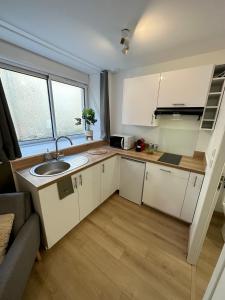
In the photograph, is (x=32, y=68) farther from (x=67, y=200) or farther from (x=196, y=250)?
(x=196, y=250)

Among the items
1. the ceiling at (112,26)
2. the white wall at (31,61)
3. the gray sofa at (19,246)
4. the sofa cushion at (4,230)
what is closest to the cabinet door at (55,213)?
the gray sofa at (19,246)

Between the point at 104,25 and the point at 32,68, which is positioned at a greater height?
the point at 104,25

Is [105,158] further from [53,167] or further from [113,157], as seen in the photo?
[53,167]

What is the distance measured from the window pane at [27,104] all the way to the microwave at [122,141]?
1.15m

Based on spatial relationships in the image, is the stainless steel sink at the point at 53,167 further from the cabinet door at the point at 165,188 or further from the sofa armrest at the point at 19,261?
the cabinet door at the point at 165,188

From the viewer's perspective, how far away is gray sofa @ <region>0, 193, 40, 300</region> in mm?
766

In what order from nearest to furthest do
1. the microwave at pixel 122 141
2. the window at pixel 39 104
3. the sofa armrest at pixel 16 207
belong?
the sofa armrest at pixel 16 207, the window at pixel 39 104, the microwave at pixel 122 141

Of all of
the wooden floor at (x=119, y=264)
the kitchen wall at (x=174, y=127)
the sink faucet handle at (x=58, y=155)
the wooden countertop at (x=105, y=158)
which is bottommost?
the wooden floor at (x=119, y=264)

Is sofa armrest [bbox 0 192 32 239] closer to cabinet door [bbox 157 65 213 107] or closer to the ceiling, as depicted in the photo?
A: the ceiling

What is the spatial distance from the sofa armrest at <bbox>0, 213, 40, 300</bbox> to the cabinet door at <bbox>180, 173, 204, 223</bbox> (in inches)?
68.6

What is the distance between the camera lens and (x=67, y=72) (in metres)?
2.20

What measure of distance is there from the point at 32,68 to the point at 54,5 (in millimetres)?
1052

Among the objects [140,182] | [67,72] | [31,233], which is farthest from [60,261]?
[67,72]

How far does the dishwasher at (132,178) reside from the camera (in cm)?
198
